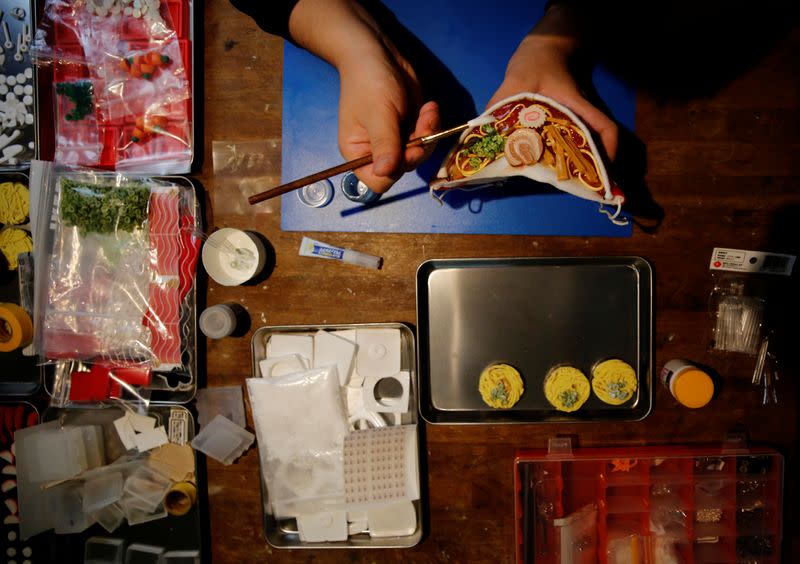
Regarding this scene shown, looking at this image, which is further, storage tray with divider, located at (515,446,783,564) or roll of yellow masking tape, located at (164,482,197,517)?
roll of yellow masking tape, located at (164,482,197,517)

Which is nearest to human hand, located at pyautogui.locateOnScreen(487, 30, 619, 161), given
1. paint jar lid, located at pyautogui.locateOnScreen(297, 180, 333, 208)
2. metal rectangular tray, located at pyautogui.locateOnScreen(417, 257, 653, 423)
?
metal rectangular tray, located at pyautogui.locateOnScreen(417, 257, 653, 423)

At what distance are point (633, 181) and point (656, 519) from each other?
1066mm

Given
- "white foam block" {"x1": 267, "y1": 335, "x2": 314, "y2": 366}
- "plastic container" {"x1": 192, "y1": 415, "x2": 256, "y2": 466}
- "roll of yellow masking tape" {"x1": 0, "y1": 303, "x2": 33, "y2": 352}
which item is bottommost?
"plastic container" {"x1": 192, "y1": 415, "x2": 256, "y2": 466}

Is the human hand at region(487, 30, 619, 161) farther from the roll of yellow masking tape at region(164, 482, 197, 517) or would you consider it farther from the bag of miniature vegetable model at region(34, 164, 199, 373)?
the roll of yellow masking tape at region(164, 482, 197, 517)

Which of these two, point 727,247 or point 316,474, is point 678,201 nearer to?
point 727,247

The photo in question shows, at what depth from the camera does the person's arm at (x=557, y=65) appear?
4.42ft

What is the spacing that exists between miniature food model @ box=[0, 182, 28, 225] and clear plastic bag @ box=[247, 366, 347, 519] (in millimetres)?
953

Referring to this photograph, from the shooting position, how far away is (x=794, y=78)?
5.17 feet

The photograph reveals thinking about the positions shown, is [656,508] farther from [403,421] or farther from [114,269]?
[114,269]

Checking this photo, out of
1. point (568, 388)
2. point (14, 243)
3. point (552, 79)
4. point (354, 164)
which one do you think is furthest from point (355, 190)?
point (14, 243)

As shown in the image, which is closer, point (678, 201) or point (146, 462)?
point (678, 201)

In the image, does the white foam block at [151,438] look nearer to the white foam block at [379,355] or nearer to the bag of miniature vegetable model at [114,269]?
the bag of miniature vegetable model at [114,269]

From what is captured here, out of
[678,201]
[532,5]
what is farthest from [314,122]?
[678,201]

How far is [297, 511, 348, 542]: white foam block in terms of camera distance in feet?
5.36
